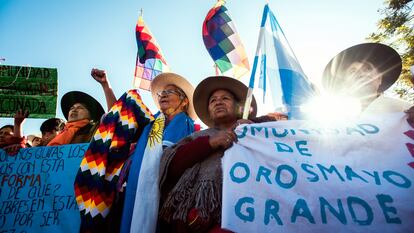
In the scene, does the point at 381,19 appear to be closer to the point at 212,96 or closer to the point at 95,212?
the point at 212,96

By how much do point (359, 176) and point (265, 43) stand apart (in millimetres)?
1764

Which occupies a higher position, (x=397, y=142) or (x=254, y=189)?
(x=397, y=142)

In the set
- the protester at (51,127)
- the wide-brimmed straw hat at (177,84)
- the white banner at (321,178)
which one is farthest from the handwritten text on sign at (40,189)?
the white banner at (321,178)

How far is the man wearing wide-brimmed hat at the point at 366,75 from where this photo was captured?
2738 mm

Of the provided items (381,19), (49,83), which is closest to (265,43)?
(49,83)

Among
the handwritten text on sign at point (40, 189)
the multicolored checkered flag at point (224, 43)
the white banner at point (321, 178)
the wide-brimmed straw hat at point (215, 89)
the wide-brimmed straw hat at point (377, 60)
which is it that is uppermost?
the multicolored checkered flag at point (224, 43)

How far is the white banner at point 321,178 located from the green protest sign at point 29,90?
322 centimetres

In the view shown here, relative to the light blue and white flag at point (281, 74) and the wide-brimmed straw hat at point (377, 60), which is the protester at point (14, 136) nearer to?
the light blue and white flag at point (281, 74)

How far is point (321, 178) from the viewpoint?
1.99 meters

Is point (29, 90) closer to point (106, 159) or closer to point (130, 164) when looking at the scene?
point (106, 159)

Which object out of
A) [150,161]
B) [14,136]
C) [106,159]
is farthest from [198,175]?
[14,136]

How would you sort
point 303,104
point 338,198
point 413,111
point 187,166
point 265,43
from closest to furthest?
point 338,198 → point 413,111 → point 187,166 → point 303,104 → point 265,43

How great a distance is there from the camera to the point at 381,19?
1373 cm

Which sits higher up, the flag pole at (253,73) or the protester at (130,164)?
the flag pole at (253,73)
